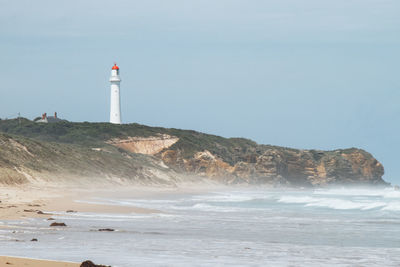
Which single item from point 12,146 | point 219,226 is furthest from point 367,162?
point 219,226

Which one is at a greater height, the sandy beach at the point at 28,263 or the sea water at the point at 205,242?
the sandy beach at the point at 28,263

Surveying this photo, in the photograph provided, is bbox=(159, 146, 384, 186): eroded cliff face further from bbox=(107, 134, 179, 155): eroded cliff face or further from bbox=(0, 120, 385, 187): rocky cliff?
bbox=(107, 134, 179, 155): eroded cliff face

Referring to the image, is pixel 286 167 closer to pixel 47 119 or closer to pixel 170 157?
pixel 170 157

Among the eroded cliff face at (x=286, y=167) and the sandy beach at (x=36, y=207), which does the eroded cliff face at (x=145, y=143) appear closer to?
the eroded cliff face at (x=286, y=167)

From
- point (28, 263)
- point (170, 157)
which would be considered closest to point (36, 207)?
point (28, 263)

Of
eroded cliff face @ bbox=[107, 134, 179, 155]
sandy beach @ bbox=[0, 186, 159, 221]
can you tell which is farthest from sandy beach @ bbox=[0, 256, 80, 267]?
eroded cliff face @ bbox=[107, 134, 179, 155]

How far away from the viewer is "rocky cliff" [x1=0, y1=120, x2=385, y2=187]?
4666 cm

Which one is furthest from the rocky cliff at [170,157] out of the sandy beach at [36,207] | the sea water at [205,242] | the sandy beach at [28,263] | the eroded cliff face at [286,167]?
the sandy beach at [28,263]

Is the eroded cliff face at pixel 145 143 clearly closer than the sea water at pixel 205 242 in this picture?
No

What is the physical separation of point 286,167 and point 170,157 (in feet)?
57.8

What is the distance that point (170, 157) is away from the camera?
71.4 metres

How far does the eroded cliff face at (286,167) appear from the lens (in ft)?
233

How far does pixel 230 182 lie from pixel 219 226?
52.3 m

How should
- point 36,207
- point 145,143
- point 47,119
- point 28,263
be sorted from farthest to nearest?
point 47,119 < point 145,143 < point 36,207 < point 28,263
